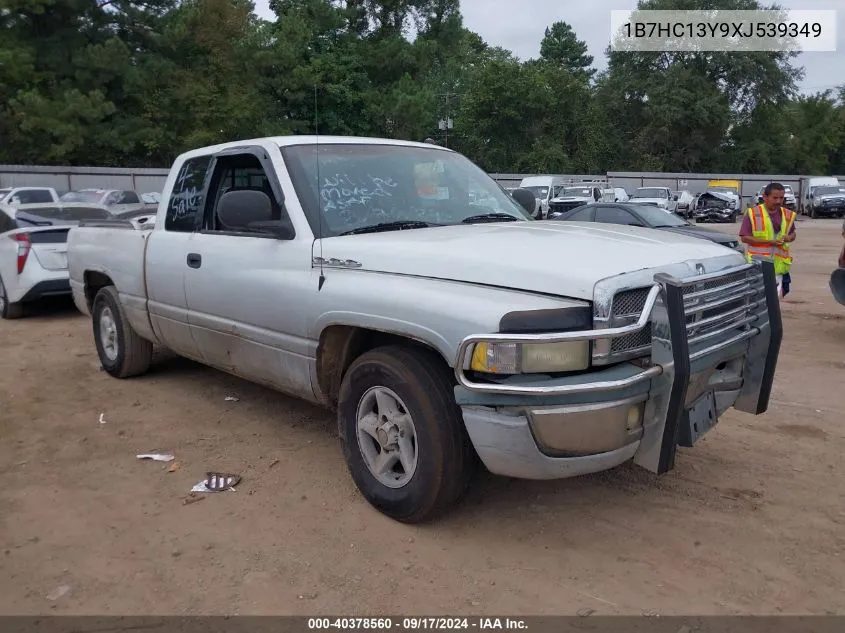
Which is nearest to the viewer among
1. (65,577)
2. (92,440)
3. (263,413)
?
(65,577)

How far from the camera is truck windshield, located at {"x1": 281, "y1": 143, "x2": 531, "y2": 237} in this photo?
13.6 feet

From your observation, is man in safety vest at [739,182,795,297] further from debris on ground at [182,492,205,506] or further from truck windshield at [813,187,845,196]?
truck windshield at [813,187,845,196]

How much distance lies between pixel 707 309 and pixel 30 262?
863 cm

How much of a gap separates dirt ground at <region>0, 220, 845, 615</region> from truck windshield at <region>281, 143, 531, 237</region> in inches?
58.7

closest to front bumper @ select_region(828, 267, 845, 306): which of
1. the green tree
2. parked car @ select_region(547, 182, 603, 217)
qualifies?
parked car @ select_region(547, 182, 603, 217)

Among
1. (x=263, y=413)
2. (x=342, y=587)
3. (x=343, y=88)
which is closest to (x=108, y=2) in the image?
(x=343, y=88)

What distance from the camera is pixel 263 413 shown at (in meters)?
5.41

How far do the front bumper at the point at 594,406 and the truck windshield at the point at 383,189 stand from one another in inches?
55.6

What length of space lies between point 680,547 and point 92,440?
3703 millimetres

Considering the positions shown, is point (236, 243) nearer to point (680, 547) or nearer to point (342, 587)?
point (342, 587)

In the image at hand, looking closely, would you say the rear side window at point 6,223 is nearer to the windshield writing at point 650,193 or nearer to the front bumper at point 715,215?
the windshield writing at point 650,193

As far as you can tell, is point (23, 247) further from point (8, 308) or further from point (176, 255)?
point (176, 255)

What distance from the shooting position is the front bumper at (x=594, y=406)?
2984 millimetres

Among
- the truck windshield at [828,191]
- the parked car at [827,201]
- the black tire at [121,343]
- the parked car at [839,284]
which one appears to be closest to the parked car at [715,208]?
the parked car at [827,201]
